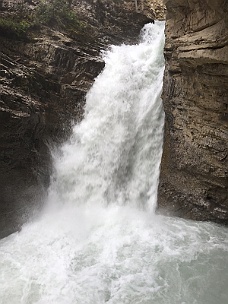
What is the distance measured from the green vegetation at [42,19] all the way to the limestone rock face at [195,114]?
592cm

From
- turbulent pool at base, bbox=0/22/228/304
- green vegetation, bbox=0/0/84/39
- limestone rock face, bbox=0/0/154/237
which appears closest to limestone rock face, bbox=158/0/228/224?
turbulent pool at base, bbox=0/22/228/304

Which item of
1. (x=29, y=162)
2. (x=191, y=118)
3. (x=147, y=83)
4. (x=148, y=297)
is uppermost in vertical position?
(x=147, y=83)

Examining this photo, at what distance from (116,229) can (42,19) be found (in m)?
9.59

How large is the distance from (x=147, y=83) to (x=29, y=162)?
5541 millimetres

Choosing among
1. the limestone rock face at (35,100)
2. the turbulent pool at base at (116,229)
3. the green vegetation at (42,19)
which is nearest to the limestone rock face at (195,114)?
the turbulent pool at base at (116,229)

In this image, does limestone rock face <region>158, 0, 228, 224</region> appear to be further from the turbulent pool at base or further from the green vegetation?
the green vegetation

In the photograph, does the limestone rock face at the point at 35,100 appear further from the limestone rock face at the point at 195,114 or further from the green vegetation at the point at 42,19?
the limestone rock face at the point at 195,114

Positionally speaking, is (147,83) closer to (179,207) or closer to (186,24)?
(186,24)

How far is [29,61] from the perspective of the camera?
12.7 metres

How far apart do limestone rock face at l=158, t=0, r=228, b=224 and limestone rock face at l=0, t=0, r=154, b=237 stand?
4153 mm

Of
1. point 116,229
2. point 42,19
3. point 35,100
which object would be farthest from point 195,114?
point 42,19

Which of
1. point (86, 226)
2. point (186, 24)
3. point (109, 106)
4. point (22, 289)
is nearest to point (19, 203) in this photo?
point (86, 226)

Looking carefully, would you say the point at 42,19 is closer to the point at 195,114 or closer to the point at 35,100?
the point at 35,100

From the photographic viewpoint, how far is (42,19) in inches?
537
